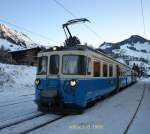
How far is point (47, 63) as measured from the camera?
1240 centimetres

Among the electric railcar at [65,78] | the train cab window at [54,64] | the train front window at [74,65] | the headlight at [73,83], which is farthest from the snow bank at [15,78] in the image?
the headlight at [73,83]

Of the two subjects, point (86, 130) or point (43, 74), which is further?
point (43, 74)

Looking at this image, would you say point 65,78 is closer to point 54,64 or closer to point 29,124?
point 54,64

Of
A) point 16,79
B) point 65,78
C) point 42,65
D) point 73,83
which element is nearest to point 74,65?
point 65,78

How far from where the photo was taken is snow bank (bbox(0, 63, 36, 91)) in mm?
24325

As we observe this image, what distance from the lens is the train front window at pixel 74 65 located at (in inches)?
463

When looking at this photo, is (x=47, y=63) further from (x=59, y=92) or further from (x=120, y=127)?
(x=120, y=127)

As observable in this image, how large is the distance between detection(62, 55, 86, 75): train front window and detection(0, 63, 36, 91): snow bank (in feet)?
37.6

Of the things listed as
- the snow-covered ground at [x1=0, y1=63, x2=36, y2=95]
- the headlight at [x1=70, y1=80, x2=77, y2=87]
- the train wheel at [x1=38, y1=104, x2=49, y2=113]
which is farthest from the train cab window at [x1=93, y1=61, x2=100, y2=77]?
the snow-covered ground at [x1=0, y1=63, x2=36, y2=95]

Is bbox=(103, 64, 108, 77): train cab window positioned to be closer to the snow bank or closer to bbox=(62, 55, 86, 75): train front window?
bbox=(62, 55, 86, 75): train front window

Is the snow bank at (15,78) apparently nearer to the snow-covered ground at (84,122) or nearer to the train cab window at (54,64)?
the train cab window at (54,64)

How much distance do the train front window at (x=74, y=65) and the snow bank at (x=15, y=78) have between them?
11.5 meters

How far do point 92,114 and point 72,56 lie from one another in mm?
2430

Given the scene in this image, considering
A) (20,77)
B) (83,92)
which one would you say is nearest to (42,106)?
(83,92)
